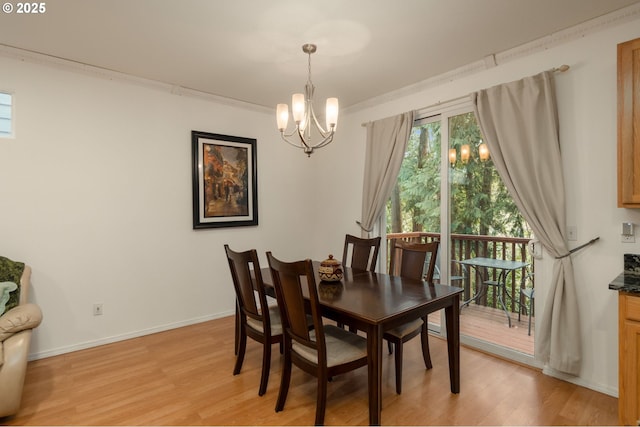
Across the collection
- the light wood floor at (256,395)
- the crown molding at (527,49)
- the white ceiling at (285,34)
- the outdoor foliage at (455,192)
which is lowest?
the light wood floor at (256,395)

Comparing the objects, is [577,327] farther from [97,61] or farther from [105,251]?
[97,61]

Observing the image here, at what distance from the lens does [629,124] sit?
2.04 m

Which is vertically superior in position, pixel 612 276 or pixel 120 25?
pixel 120 25

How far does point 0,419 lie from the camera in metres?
2.08

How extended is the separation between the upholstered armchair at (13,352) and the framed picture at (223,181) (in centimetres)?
176

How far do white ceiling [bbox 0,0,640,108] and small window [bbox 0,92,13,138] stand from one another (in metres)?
0.43

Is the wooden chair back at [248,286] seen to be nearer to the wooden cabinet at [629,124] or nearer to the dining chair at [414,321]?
the dining chair at [414,321]

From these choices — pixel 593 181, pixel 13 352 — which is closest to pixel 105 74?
pixel 13 352

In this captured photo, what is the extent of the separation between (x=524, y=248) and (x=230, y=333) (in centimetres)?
289

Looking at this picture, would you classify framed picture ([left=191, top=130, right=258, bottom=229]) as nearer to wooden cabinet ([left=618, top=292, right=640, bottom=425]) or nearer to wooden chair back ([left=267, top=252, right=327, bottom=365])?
wooden chair back ([left=267, top=252, right=327, bottom=365])

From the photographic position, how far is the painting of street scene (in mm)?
3863

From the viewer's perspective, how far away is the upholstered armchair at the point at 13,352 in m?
1.99

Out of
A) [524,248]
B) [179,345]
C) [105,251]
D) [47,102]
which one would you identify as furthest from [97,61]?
[524,248]

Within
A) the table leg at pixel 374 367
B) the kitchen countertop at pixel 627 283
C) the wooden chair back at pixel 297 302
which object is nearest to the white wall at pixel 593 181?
the kitchen countertop at pixel 627 283
